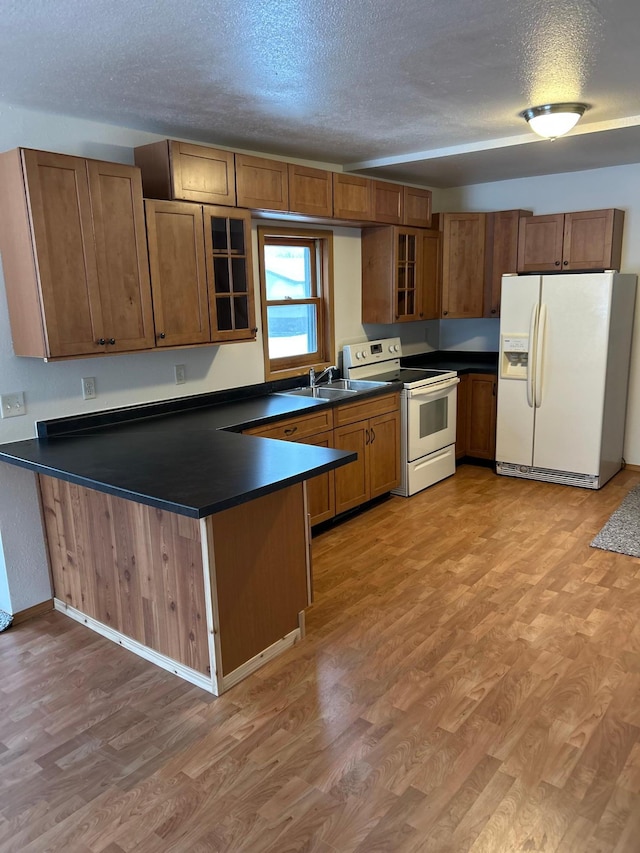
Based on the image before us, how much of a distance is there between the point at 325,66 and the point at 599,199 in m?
3.37

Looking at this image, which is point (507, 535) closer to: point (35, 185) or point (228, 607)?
point (228, 607)

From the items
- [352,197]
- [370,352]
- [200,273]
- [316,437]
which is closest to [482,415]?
[370,352]

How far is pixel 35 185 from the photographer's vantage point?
8.46 ft

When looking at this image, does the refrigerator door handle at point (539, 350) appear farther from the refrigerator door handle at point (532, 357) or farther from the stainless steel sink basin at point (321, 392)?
the stainless steel sink basin at point (321, 392)

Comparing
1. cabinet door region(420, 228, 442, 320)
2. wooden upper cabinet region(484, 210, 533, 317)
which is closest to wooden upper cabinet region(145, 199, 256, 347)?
cabinet door region(420, 228, 442, 320)

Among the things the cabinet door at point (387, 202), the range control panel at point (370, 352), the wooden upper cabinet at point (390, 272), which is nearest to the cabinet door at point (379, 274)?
the wooden upper cabinet at point (390, 272)

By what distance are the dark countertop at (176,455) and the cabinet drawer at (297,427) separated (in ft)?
0.18

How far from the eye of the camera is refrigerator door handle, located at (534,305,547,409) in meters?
4.68

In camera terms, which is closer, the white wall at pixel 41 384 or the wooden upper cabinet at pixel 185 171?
the white wall at pixel 41 384

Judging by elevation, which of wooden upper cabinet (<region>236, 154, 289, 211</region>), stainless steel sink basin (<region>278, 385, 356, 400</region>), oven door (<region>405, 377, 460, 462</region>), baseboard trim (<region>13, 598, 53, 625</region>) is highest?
wooden upper cabinet (<region>236, 154, 289, 211</region>)

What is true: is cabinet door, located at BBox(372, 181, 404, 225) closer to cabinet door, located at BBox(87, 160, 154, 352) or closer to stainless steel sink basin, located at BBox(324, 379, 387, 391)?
stainless steel sink basin, located at BBox(324, 379, 387, 391)

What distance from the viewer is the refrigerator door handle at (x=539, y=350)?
468 centimetres

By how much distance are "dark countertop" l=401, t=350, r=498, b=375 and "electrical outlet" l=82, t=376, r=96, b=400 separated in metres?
Result: 3.13

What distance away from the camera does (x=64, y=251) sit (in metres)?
2.71
